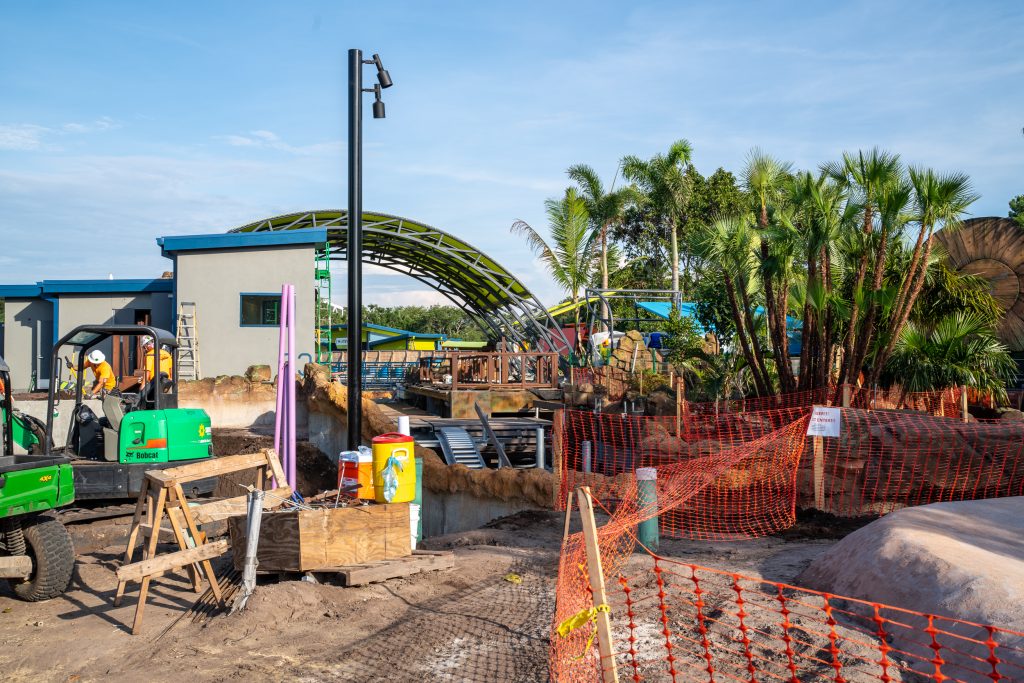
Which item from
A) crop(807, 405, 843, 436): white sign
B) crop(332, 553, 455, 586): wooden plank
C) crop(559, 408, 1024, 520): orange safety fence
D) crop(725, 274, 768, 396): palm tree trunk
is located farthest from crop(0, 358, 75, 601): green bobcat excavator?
crop(725, 274, 768, 396): palm tree trunk

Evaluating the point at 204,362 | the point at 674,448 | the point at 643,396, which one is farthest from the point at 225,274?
the point at 674,448

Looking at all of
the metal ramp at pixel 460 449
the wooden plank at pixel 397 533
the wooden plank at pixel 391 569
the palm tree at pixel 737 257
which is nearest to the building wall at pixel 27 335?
the metal ramp at pixel 460 449

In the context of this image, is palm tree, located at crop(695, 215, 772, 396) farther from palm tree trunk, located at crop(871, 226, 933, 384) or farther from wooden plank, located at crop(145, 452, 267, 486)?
wooden plank, located at crop(145, 452, 267, 486)

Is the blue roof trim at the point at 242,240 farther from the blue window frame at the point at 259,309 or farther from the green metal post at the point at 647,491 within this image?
the green metal post at the point at 647,491

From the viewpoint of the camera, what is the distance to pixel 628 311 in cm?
3912

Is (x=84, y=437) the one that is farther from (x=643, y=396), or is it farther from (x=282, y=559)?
(x=643, y=396)

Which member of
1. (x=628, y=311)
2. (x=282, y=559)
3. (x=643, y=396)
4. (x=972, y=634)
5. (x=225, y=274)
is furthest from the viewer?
(x=628, y=311)

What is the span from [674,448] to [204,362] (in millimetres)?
14797

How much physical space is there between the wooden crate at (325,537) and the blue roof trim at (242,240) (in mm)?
16769

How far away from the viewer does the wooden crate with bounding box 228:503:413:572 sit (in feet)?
23.9

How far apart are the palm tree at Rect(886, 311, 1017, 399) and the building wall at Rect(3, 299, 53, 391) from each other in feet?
78.8

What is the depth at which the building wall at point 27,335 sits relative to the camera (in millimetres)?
27453

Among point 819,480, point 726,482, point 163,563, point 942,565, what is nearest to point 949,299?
point 819,480

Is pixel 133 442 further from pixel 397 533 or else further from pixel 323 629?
pixel 323 629
